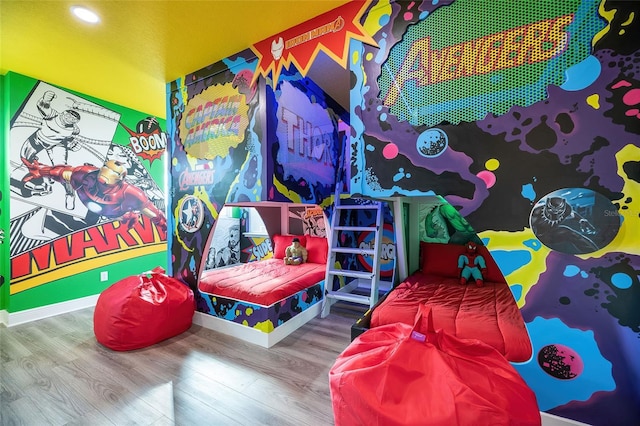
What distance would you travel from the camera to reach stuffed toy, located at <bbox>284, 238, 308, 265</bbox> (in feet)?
11.5

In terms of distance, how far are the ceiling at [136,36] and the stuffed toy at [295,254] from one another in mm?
2050

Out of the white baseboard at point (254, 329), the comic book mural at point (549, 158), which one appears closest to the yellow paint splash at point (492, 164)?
the comic book mural at point (549, 158)

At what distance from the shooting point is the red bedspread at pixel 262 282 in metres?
2.41

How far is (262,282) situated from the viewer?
8.83 ft

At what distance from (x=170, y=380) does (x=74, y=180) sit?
2916 millimetres

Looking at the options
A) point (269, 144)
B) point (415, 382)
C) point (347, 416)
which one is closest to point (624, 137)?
point (415, 382)

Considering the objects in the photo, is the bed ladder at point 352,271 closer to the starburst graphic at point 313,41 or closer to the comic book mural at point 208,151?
the comic book mural at point 208,151

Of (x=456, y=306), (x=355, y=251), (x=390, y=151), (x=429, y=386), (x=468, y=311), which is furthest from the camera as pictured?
(x=355, y=251)

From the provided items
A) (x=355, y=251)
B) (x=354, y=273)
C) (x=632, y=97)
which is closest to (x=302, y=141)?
(x=355, y=251)

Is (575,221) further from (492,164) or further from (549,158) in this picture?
(492,164)

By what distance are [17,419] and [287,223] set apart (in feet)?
10.5

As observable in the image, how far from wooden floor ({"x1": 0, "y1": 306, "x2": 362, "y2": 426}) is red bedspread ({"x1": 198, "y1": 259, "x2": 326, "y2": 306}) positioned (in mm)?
404

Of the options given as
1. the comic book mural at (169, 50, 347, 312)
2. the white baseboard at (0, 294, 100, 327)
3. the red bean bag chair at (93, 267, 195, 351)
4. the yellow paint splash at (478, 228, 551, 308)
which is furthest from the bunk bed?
the white baseboard at (0, 294, 100, 327)

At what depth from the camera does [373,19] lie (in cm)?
173
